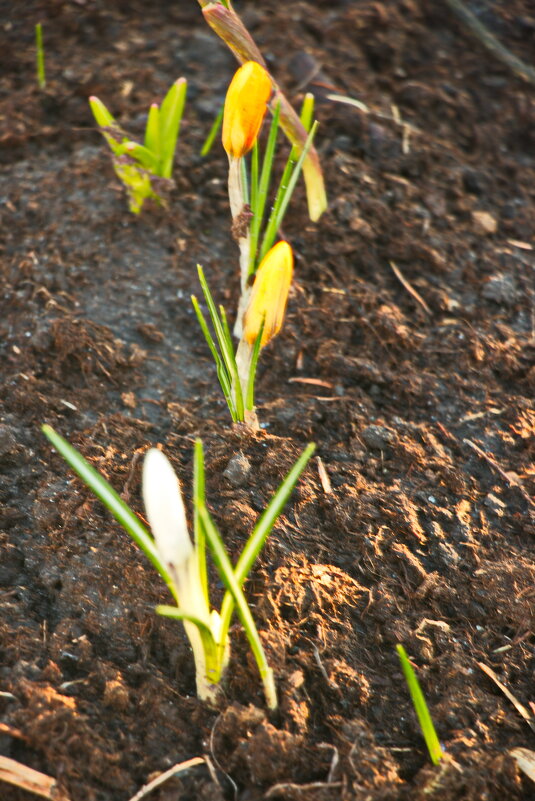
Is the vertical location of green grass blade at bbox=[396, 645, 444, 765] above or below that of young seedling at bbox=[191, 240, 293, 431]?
below

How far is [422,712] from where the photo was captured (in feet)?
3.57

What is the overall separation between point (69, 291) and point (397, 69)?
144cm

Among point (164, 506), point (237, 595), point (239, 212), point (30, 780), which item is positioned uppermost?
point (239, 212)

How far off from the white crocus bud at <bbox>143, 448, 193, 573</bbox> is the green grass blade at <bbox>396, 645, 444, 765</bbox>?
34 centimetres

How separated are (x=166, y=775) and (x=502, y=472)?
911mm

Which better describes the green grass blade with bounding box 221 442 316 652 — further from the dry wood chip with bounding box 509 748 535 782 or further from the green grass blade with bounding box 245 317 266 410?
the dry wood chip with bounding box 509 748 535 782

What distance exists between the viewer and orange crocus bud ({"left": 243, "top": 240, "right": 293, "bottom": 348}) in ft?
4.47

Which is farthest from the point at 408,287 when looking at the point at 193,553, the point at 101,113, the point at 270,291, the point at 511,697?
the point at 193,553

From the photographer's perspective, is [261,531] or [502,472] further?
[502,472]

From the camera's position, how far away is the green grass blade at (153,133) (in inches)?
76.0

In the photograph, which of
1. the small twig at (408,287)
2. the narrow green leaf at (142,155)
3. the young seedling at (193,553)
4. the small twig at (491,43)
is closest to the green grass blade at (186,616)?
the young seedling at (193,553)

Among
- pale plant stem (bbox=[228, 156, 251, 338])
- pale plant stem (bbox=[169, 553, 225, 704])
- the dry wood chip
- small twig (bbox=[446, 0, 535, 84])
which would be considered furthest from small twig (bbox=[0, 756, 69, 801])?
small twig (bbox=[446, 0, 535, 84])

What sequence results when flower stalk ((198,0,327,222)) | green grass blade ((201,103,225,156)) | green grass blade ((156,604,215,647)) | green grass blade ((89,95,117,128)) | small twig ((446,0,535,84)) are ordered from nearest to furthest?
green grass blade ((156,604,215,647)), flower stalk ((198,0,327,222)), green grass blade ((89,95,117,128)), green grass blade ((201,103,225,156)), small twig ((446,0,535,84))

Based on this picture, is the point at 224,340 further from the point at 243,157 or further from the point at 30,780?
the point at 30,780
